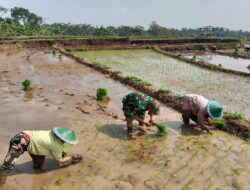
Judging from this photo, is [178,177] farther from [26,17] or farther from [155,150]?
[26,17]

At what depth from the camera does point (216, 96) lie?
8555 millimetres

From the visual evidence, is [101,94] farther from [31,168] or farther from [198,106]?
[31,168]

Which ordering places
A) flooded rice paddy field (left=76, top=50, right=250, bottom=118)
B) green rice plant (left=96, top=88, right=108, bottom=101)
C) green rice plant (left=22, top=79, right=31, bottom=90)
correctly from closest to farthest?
1. green rice plant (left=96, top=88, right=108, bottom=101)
2. flooded rice paddy field (left=76, top=50, right=250, bottom=118)
3. green rice plant (left=22, top=79, right=31, bottom=90)

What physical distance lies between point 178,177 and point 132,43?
2838cm

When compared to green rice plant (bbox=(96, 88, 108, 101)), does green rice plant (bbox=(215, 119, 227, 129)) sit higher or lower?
lower

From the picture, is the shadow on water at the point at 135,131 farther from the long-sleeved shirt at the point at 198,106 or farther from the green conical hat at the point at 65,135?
the green conical hat at the point at 65,135

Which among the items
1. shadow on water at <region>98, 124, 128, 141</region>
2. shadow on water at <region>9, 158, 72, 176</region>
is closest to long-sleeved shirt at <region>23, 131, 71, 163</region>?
shadow on water at <region>9, 158, 72, 176</region>

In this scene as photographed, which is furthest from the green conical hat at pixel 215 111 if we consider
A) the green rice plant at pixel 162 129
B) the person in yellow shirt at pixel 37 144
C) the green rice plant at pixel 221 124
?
the person in yellow shirt at pixel 37 144

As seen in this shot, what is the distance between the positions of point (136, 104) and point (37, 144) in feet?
7.48

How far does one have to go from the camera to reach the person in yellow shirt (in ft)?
10.9

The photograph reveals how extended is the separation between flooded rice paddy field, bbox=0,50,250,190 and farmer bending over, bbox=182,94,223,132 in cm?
35

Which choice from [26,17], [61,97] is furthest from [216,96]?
[26,17]

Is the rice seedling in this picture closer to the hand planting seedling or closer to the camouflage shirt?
the hand planting seedling

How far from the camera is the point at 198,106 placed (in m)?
5.35
